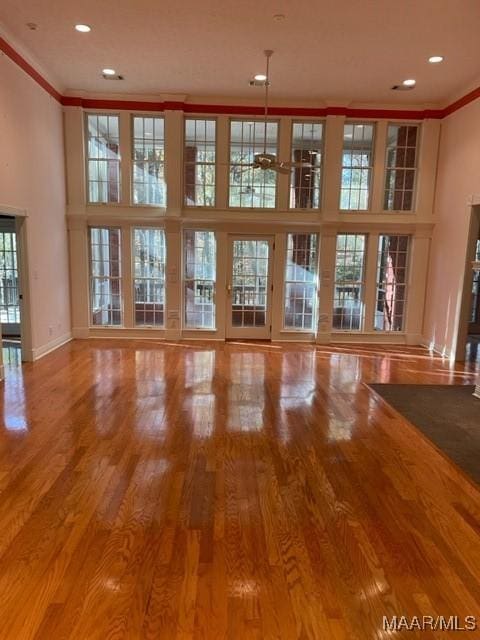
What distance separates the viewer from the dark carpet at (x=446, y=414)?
338 cm

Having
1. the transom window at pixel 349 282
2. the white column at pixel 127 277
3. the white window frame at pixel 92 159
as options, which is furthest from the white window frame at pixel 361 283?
the white window frame at pixel 92 159

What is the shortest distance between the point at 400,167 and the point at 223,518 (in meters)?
6.92

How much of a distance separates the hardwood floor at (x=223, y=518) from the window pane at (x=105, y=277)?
3091 mm

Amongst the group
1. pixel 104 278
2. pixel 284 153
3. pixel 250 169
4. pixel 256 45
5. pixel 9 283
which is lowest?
pixel 9 283

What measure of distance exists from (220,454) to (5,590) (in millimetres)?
1652

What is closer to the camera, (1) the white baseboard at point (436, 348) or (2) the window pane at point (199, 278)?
(1) the white baseboard at point (436, 348)

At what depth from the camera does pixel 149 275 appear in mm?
7613

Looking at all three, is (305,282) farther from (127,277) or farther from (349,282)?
(127,277)

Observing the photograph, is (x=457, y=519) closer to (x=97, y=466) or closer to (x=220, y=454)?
(x=220, y=454)

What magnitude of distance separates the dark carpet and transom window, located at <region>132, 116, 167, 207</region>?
16.0 feet

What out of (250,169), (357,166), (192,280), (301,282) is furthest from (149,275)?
(357,166)

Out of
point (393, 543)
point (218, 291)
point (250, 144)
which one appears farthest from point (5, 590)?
point (250, 144)

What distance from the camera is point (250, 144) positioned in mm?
7355

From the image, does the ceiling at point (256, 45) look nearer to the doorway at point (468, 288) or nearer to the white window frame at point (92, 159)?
the white window frame at point (92, 159)
